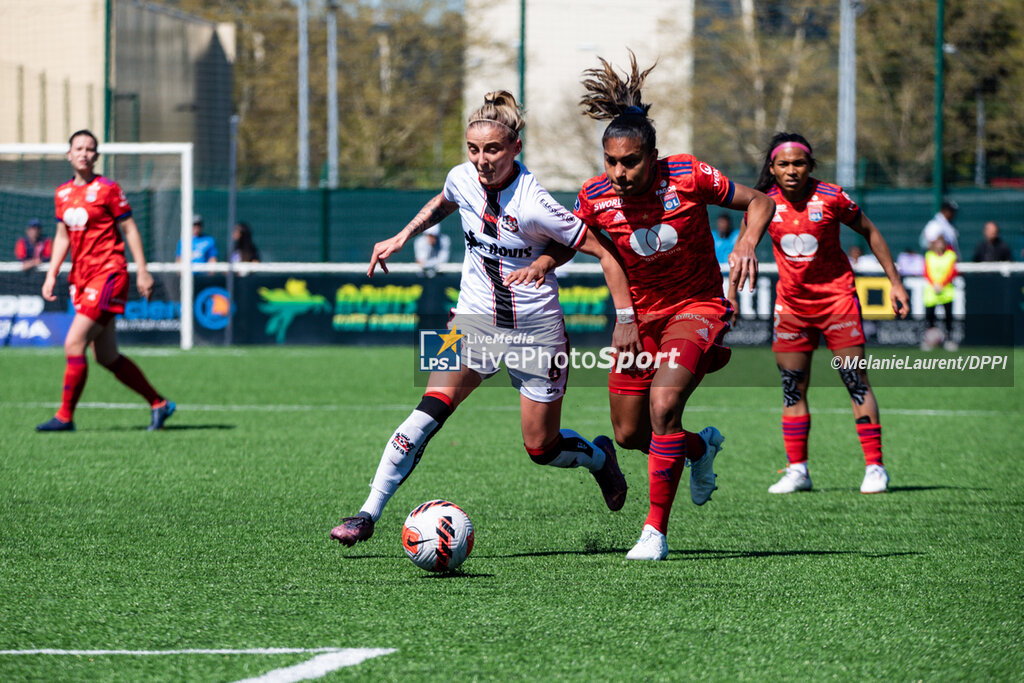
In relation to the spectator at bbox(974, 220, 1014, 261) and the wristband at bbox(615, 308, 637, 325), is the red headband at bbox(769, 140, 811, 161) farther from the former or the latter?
the spectator at bbox(974, 220, 1014, 261)

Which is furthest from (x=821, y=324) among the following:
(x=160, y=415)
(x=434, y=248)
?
(x=434, y=248)

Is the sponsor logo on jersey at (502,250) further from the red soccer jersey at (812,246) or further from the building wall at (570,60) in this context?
the building wall at (570,60)

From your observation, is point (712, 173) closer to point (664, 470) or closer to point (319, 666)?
point (664, 470)

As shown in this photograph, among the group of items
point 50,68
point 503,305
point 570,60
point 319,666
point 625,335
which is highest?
point 570,60

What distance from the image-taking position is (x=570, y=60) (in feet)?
76.3

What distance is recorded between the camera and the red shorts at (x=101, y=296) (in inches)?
395

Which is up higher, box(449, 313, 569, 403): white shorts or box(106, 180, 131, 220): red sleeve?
box(106, 180, 131, 220): red sleeve

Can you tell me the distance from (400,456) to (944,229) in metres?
15.3

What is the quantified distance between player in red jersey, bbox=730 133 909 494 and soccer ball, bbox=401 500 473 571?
9.87 feet

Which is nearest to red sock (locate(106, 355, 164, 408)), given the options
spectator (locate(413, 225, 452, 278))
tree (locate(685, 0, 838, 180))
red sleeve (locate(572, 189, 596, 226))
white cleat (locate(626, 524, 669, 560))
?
red sleeve (locate(572, 189, 596, 226))

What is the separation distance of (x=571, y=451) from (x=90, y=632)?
2.65 meters

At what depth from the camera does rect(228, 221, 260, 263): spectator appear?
802 inches

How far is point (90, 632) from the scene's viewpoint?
441 cm

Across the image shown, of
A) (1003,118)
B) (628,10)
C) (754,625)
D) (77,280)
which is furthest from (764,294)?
(754,625)
